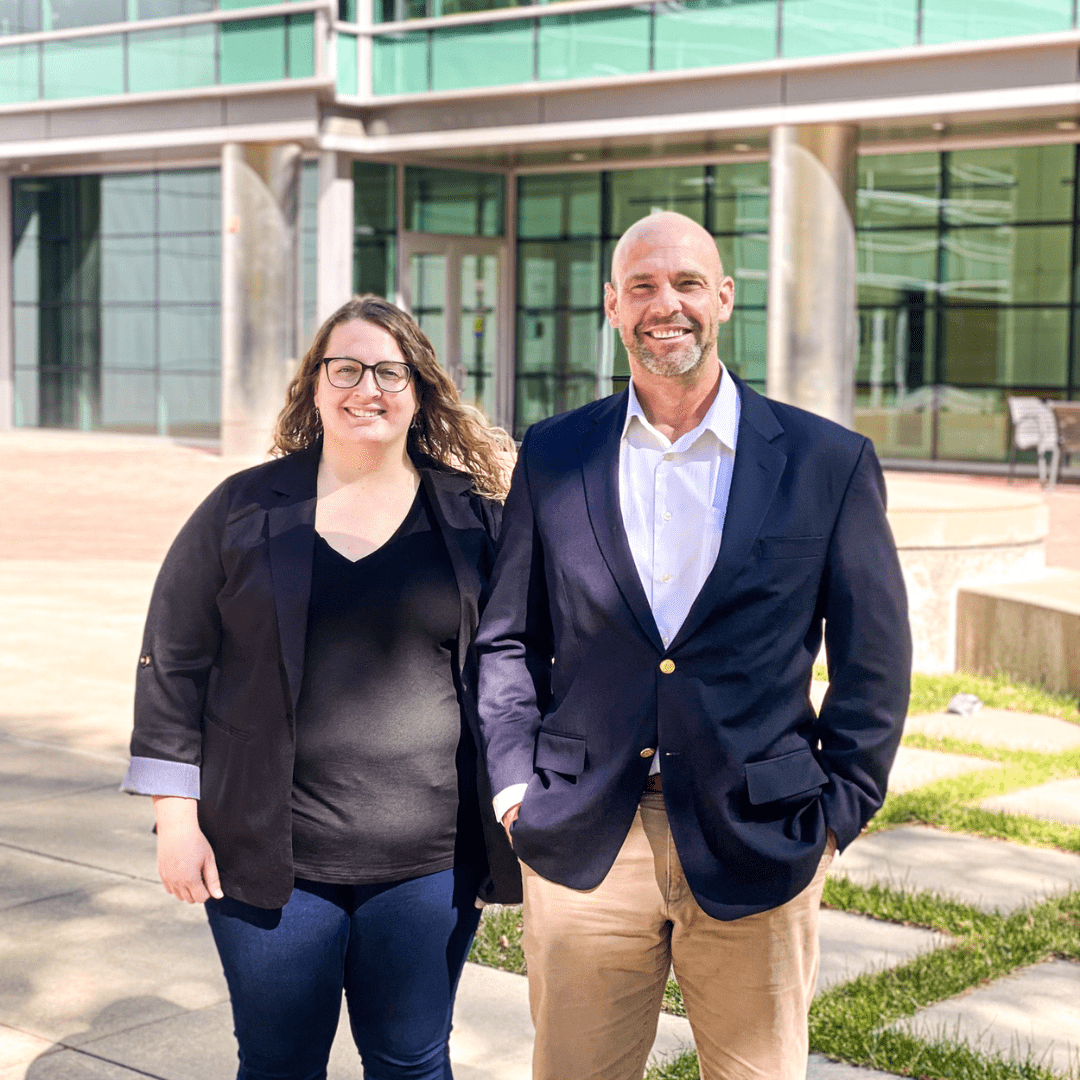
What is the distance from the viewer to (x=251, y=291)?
2544 centimetres

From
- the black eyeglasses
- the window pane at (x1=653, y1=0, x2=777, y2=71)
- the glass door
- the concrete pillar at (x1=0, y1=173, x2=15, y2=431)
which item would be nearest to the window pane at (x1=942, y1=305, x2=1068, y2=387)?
the window pane at (x1=653, y1=0, x2=777, y2=71)

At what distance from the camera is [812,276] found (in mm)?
21312

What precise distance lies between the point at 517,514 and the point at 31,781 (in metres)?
4.81

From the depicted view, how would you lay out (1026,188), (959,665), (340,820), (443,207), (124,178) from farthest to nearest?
(124,178) → (443,207) → (1026,188) → (959,665) → (340,820)

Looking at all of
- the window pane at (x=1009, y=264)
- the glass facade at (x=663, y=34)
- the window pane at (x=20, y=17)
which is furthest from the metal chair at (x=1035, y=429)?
the window pane at (x=20, y=17)

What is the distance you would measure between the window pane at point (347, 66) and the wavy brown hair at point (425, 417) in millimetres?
22160

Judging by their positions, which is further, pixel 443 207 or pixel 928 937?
pixel 443 207

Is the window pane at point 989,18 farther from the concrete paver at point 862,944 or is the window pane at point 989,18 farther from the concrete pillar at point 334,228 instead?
the concrete paver at point 862,944

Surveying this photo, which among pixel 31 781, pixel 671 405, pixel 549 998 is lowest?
pixel 31 781

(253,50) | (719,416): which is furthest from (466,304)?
(719,416)

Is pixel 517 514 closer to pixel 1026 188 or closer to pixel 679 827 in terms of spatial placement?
pixel 679 827

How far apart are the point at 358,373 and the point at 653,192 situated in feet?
80.0

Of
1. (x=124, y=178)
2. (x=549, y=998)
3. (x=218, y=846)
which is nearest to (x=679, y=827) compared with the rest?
(x=549, y=998)

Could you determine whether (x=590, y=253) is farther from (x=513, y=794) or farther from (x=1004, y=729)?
(x=513, y=794)
